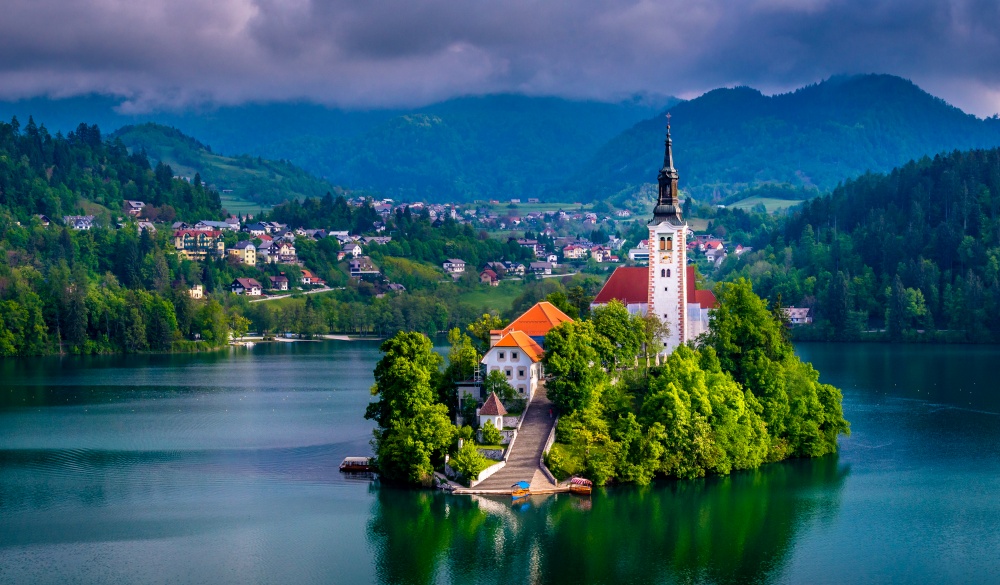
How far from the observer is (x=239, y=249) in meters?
176

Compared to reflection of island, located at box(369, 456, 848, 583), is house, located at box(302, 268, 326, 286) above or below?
above

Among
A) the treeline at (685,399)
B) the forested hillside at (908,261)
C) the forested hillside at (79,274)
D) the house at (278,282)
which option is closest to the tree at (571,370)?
the treeline at (685,399)

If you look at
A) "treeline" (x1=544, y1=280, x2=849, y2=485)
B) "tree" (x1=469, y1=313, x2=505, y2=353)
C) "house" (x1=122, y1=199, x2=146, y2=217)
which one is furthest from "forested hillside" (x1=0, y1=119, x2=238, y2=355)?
"treeline" (x1=544, y1=280, x2=849, y2=485)

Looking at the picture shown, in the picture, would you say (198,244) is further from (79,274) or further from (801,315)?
(801,315)

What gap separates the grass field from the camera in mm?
157000

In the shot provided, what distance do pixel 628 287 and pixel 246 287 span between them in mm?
99244

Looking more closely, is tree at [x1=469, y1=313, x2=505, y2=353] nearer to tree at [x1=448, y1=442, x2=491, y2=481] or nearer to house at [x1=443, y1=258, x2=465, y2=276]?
tree at [x1=448, y1=442, x2=491, y2=481]

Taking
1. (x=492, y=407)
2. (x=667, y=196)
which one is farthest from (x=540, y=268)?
(x=492, y=407)

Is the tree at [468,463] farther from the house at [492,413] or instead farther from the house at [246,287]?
the house at [246,287]

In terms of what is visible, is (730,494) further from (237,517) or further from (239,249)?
(239,249)

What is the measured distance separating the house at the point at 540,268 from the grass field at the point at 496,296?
1104 cm

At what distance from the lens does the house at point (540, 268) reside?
622ft

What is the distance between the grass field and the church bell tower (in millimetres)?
81070

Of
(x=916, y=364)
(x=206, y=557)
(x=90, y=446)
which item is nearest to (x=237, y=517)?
(x=206, y=557)
